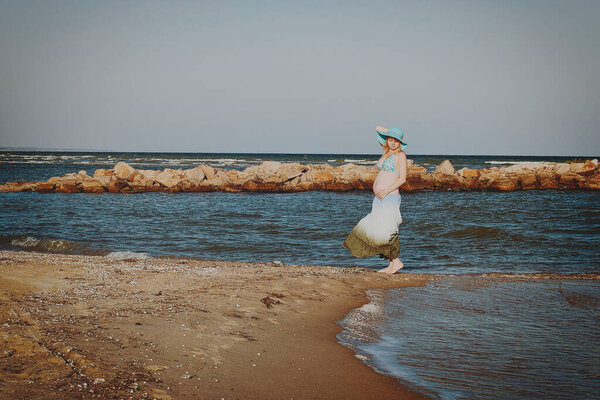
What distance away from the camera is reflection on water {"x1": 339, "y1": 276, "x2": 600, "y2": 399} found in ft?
12.2

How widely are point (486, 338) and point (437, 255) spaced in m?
6.04

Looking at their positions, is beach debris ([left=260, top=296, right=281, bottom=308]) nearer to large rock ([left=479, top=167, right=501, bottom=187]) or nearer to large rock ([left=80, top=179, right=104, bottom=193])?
large rock ([left=80, top=179, right=104, bottom=193])

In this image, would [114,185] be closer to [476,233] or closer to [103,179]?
[103,179]

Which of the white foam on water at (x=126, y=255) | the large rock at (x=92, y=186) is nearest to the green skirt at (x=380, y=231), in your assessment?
the white foam on water at (x=126, y=255)

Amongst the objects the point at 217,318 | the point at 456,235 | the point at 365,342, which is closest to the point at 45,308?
the point at 217,318

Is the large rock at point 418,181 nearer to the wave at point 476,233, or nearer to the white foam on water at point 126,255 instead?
the wave at point 476,233

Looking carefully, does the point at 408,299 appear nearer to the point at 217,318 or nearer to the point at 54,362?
the point at 217,318

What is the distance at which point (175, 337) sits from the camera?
420 centimetres

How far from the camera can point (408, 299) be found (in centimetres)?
651

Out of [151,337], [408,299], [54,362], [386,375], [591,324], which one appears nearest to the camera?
[54,362]

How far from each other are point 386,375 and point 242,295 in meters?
2.53

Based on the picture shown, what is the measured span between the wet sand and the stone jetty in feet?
69.6

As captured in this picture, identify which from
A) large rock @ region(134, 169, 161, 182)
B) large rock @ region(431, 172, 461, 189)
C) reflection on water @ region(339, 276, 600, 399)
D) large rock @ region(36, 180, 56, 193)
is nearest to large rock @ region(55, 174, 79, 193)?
large rock @ region(36, 180, 56, 193)

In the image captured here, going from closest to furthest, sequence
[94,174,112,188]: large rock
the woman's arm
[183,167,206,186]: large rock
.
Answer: the woman's arm
[94,174,112,188]: large rock
[183,167,206,186]: large rock
